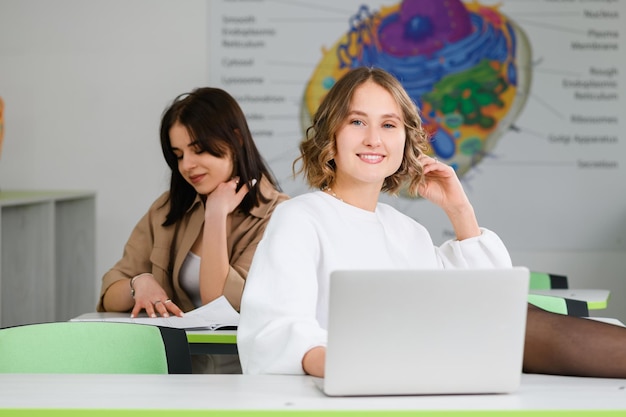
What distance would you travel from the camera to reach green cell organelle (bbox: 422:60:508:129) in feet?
18.0

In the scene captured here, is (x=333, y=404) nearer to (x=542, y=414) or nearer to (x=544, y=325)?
(x=542, y=414)

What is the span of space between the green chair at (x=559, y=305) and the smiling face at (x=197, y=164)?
3.43ft

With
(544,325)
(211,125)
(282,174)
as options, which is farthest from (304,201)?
(282,174)

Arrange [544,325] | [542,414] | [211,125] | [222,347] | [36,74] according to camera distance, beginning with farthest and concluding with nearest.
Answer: [36,74] → [211,125] → [222,347] → [544,325] → [542,414]

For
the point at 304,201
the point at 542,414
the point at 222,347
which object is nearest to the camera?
the point at 542,414

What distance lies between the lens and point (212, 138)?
3.10m

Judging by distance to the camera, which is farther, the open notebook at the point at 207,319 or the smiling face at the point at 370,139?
the open notebook at the point at 207,319

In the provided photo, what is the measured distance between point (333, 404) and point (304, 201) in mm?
691

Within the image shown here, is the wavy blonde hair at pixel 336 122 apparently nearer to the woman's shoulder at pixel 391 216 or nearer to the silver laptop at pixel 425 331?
the woman's shoulder at pixel 391 216

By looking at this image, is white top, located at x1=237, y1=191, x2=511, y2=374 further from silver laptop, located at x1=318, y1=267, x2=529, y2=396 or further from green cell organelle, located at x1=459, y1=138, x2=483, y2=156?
green cell organelle, located at x1=459, y1=138, x2=483, y2=156

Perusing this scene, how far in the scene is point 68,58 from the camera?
5.39 metres

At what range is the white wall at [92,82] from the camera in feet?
17.6

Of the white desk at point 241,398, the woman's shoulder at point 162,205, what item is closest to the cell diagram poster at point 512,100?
the woman's shoulder at point 162,205

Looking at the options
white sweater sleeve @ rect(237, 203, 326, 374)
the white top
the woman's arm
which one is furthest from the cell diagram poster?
white sweater sleeve @ rect(237, 203, 326, 374)
